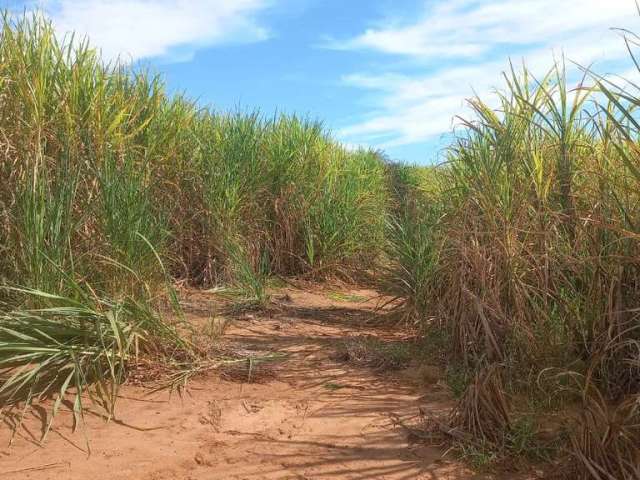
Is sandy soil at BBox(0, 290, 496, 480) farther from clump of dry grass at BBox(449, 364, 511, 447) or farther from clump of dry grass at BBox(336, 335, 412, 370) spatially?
clump of dry grass at BBox(449, 364, 511, 447)

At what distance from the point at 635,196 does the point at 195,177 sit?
12.7ft

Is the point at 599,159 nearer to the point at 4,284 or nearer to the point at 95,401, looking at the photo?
the point at 95,401

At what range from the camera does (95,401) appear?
2873 millimetres

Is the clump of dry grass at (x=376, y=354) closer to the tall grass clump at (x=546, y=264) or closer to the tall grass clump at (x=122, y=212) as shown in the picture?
the tall grass clump at (x=546, y=264)

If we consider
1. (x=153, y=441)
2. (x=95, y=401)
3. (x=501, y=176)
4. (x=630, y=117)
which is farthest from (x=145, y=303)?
(x=630, y=117)

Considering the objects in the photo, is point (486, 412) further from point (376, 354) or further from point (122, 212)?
point (122, 212)

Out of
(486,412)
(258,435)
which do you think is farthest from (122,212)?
(486,412)

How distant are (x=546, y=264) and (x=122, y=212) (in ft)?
7.51

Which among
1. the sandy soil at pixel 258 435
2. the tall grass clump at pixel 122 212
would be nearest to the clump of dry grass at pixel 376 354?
the sandy soil at pixel 258 435

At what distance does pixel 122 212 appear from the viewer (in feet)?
11.2

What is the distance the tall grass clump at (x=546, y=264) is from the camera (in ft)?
8.38

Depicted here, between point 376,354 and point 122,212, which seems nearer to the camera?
point 122,212

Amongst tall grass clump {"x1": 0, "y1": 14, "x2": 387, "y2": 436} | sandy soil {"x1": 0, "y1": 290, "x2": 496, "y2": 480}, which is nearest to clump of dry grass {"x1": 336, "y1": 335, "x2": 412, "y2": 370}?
sandy soil {"x1": 0, "y1": 290, "x2": 496, "y2": 480}

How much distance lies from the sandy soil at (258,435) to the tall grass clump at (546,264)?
13.6 inches
